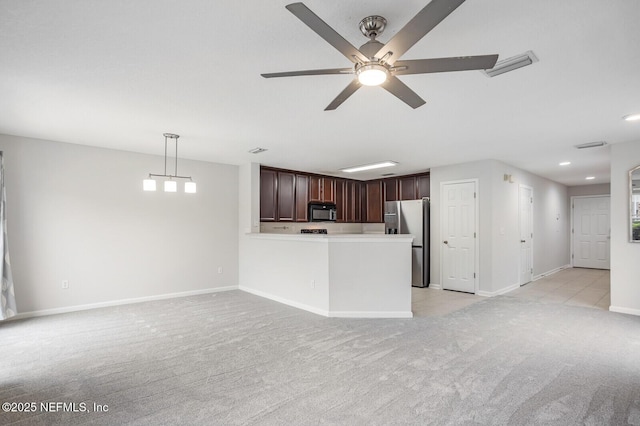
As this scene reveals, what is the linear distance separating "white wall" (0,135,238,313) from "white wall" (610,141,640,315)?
19.9 feet

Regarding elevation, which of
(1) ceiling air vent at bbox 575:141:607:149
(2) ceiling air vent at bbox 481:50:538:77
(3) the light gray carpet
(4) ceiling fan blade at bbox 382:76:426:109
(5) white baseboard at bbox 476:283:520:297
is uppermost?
(2) ceiling air vent at bbox 481:50:538:77

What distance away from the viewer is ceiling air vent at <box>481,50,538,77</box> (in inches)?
87.7

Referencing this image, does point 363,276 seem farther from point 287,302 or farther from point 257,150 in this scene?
point 257,150

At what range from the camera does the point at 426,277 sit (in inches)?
255

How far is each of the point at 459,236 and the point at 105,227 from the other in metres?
5.94

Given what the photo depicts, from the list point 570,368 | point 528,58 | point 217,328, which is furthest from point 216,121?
point 570,368

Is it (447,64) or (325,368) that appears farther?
(325,368)

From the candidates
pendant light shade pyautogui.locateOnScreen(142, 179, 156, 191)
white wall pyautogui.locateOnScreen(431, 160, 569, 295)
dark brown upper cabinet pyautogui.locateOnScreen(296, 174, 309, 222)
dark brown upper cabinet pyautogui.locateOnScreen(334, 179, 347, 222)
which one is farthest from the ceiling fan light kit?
dark brown upper cabinet pyautogui.locateOnScreen(334, 179, 347, 222)

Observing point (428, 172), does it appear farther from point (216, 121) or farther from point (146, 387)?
point (146, 387)

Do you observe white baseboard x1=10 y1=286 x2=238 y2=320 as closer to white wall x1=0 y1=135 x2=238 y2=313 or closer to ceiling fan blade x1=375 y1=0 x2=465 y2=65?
white wall x1=0 y1=135 x2=238 y2=313

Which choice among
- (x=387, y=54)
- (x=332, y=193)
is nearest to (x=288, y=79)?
(x=387, y=54)

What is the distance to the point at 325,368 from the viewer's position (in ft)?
9.18

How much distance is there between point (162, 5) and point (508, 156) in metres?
5.40

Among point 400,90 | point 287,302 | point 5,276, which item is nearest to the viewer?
point 400,90
